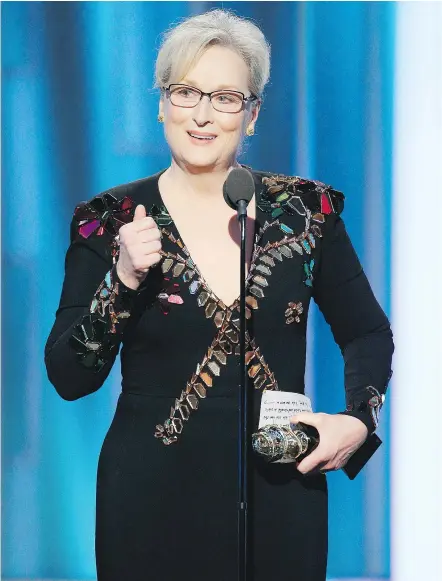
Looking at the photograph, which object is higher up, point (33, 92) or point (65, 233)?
point (33, 92)

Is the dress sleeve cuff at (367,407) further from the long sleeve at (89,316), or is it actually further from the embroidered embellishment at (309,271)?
the long sleeve at (89,316)

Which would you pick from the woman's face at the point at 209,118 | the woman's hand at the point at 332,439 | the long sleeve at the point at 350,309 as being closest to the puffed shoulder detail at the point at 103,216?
the woman's face at the point at 209,118

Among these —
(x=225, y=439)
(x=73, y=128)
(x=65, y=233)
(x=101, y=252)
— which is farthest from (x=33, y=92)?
(x=225, y=439)

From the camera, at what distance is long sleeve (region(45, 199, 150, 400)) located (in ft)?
5.37

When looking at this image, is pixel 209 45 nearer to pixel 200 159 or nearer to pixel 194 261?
pixel 200 159

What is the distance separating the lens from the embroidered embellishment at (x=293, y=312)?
179 centimetres

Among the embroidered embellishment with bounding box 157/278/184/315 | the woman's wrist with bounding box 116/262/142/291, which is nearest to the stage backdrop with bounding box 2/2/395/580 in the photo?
the embroidered embellishment with bounding box 157/278/184/315

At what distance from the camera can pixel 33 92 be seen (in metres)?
3.26

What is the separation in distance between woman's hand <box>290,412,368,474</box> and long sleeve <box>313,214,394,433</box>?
0.46 feet

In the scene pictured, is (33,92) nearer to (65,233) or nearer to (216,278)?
(65,233)

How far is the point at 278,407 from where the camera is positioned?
170 cm

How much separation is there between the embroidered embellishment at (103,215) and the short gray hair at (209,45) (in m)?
0.22

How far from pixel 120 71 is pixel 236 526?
1865mm

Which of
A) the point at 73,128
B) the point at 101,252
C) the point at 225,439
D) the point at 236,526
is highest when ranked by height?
the point at 73,128
